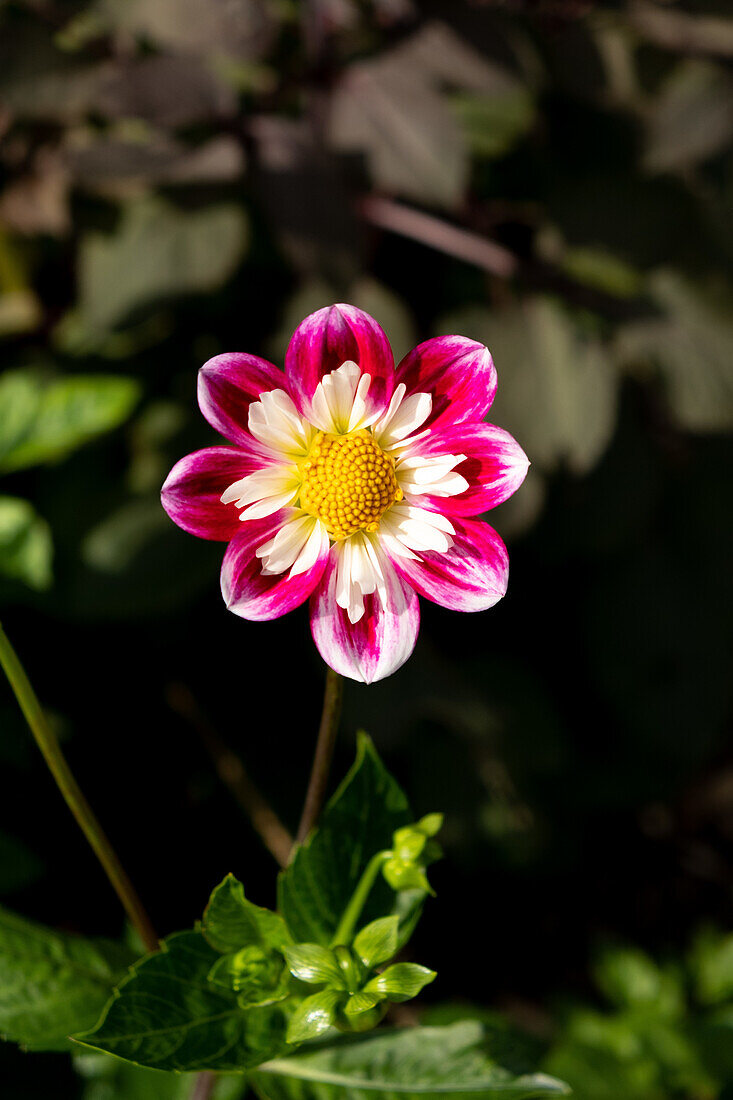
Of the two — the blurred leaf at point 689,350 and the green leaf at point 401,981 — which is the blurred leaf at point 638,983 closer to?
the blurred leaf at point 689,350

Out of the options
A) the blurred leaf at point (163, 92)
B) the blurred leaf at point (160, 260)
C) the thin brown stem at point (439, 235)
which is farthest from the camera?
the thin brown stem at point (439, 235)

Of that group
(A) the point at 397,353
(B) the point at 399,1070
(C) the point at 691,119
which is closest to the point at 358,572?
(B) the point at 399,1070

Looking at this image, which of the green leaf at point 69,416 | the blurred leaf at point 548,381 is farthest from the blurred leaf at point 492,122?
the green leaf at point 69,416

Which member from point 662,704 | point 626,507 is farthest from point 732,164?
point 662,704

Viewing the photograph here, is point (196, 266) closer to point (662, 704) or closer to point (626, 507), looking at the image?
point (626, 507)

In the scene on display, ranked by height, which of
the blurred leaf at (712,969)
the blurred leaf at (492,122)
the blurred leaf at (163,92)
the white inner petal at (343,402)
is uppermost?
the blurred leaf at (163,92)

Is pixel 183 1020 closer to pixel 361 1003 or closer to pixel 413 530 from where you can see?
pixel 361 1003

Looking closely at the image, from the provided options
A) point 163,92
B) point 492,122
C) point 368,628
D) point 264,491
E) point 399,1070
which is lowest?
point 399,1070
